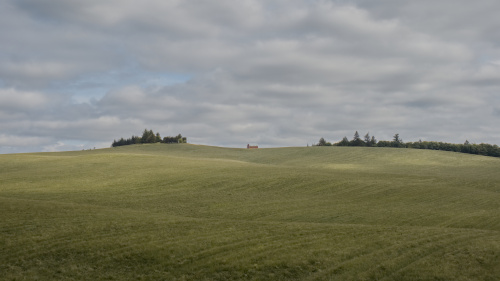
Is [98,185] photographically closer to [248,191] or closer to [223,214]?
[248,191]

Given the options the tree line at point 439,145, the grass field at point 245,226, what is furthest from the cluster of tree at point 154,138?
the grass field at point 245,226

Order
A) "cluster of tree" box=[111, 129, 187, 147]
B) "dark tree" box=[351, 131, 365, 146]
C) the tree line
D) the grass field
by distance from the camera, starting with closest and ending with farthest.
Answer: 1. the grass field
2. the tree line
3. "dark tree" box=[351, 131, 365, 146]
4. "cluster of tree" box=[111, 129, 187, 147]

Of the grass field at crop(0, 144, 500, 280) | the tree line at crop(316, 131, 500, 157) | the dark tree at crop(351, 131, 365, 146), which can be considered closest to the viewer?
the grass field at crop(0, 144, 500, 280)

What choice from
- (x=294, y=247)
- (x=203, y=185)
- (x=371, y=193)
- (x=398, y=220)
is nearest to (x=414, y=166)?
(x=371, y=193)

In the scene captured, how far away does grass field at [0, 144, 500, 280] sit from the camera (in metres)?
17.9

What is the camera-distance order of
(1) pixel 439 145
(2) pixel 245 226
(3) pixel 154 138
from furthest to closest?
(3) pixel 154 138
(1) pixel 439 145
(2) pixel 245 226

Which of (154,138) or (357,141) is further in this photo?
(154,138)

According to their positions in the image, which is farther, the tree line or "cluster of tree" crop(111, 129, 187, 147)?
"cluster of tree" crop(111, 129, 187, 147)

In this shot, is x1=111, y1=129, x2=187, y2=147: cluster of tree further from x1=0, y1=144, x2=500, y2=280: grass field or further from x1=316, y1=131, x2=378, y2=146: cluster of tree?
x1=0, y1=144, x2=500, y2=280: grass field

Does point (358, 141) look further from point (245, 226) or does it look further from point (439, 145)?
point (245, 226)

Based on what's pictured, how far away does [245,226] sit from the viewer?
2444cm

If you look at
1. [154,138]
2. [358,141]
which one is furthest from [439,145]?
[154,138]

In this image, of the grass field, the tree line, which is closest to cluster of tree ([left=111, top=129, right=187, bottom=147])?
the tree line

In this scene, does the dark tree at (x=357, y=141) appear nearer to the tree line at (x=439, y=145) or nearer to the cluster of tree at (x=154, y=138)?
the tree line at (x=439, y=145)
